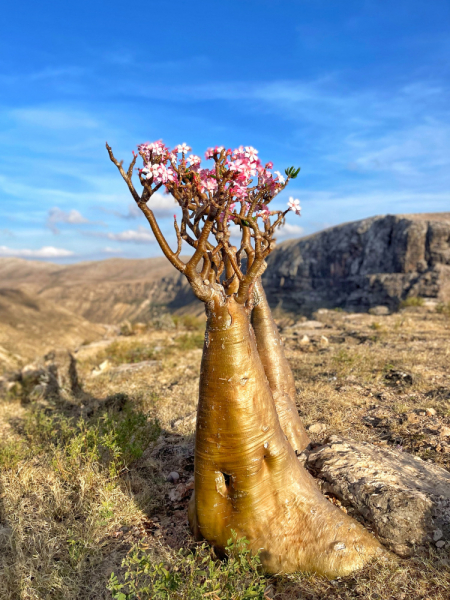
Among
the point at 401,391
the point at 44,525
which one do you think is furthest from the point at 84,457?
the point at 401,391

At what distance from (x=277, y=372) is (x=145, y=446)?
184 cm

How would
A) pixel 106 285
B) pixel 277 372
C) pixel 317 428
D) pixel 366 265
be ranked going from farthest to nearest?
pixel 106 285 → pixel 366 265 → pixel 317 428 → pixel 277 372

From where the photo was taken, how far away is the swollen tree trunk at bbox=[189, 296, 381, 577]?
8.25 ft

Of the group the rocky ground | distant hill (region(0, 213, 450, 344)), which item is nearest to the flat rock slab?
the rocky ground

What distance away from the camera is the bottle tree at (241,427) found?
245 cm

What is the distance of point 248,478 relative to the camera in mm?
2559

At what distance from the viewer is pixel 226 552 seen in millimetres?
2572

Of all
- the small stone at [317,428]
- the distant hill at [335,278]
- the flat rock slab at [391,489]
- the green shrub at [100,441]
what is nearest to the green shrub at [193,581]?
the flat rock slab at [391,489]

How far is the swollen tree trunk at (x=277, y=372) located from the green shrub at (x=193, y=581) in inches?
49.8

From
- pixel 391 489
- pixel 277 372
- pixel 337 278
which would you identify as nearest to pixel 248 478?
pixel 391 489

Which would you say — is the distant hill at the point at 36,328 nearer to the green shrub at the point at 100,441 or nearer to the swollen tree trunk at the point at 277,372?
the green shrub at the point at 100,441

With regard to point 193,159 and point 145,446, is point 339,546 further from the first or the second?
point 193,159

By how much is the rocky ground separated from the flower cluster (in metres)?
2.47

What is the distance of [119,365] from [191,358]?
173 centimetres
